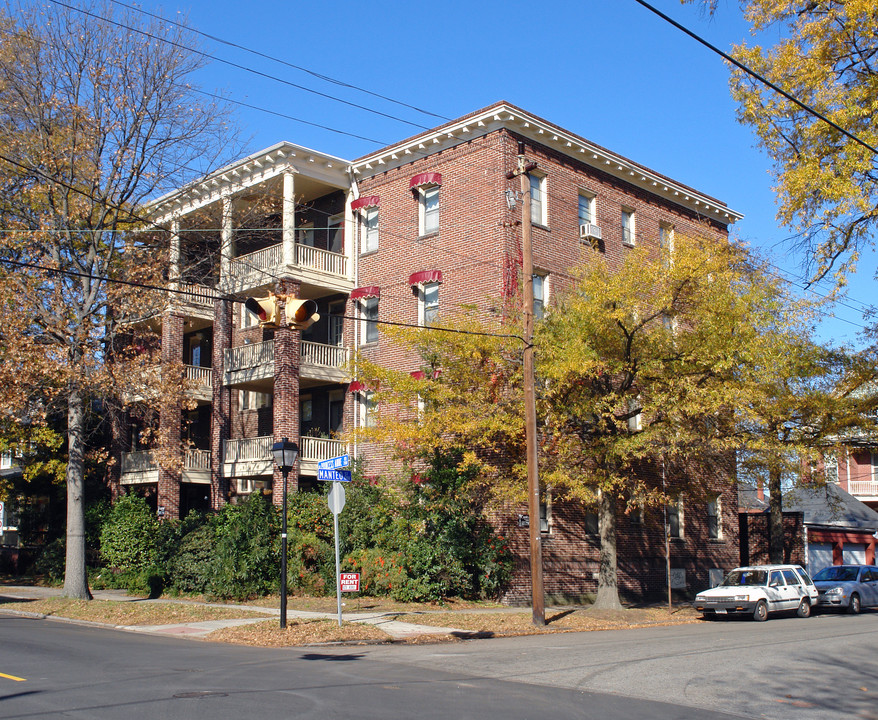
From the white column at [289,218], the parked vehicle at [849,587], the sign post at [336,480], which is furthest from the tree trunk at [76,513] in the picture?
the parked vehicle at [849,587]

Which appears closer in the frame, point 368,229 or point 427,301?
point 427,301

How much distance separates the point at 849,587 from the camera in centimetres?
2727

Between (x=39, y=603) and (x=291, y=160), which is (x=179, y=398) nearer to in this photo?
(x=39, y=603)

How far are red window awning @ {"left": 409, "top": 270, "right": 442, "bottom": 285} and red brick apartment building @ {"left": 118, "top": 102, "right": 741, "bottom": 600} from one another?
0.05 m

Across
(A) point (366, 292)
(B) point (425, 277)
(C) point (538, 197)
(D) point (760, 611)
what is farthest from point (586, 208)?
(D) point (760, 611)

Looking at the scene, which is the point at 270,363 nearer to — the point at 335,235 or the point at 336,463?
the point at 335,235

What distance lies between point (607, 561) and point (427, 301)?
10.3m

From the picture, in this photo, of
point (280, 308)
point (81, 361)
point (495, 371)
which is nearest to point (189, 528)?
point (81, 361)

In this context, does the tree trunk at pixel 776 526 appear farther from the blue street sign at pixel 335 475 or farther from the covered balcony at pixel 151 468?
the covered balcony at pixel 151 468

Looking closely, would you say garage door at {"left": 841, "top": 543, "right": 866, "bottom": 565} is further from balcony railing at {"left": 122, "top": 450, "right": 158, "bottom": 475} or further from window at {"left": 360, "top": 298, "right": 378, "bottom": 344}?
balcony railing at {"left": 122, "top": 450, "right": 158, "bottom": 475}

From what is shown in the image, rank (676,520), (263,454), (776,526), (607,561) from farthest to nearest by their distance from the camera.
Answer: (676,520) → (776,526) → (263,454) → (607,561)

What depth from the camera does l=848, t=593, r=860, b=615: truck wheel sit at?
89.5ft

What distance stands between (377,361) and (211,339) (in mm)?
10180

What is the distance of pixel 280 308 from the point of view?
464 inches
